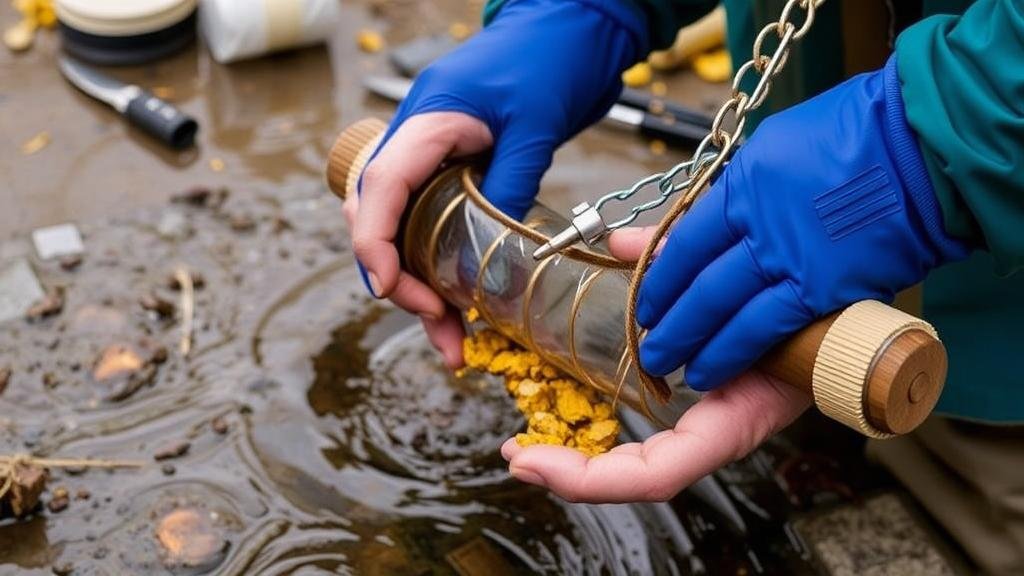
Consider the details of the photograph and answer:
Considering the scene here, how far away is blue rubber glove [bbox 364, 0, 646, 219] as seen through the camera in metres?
1.77

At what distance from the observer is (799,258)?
134 cm

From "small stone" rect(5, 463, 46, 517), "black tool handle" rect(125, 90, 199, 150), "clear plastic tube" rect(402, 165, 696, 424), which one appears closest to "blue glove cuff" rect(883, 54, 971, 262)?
"clear plastic tube" rect(402, 165, 696, 424)

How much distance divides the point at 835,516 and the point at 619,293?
0.70 meters

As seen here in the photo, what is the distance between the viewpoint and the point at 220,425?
2.04 meters

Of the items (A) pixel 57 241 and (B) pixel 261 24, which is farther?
(B) pixel 261 24

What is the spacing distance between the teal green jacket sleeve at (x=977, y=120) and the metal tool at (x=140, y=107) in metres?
1.80

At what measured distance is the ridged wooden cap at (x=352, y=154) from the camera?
182cm

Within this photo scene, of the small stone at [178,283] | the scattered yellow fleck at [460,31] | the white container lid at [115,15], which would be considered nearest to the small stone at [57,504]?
the small stone at [178,283]

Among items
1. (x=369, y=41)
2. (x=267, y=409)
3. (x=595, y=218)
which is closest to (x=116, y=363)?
(x=267, y=409)

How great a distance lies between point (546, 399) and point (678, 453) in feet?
0.92

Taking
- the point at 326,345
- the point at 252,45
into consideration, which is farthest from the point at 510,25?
the point at 252,45

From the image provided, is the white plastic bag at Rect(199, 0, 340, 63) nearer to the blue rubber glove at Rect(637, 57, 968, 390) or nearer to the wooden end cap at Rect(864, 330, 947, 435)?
the blue rubber glove at Rect(637, 57, 968, 390)

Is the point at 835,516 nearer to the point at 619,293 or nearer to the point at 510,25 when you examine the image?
the point at 619,293

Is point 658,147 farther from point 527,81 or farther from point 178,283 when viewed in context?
point 178,283
